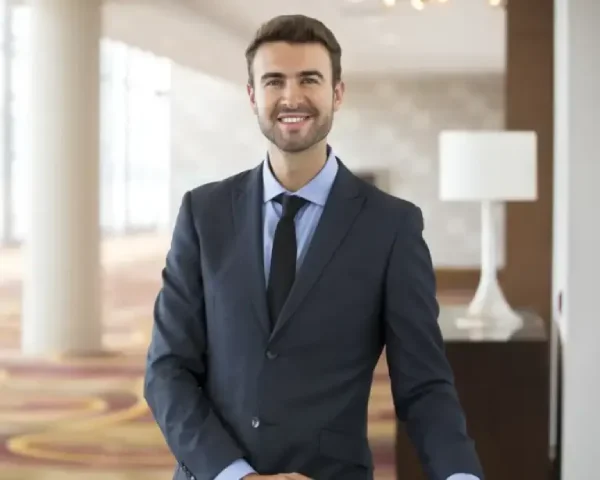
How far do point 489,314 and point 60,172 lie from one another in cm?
491

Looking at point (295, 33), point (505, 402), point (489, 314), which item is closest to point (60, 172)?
point (489, 314)

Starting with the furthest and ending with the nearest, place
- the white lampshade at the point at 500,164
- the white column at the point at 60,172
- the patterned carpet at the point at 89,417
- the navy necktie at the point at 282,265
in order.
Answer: the white column at the point at 60,172, the patterned carpet at the point at 89,417, the white lampshade at the point at 500,164, the navy necktie at the point at 282,265

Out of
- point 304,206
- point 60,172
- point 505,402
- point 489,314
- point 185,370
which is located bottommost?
point 505,402

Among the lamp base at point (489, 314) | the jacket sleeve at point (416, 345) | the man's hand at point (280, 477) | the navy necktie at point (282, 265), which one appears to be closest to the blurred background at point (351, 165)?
the lamp base at point (489, 314)

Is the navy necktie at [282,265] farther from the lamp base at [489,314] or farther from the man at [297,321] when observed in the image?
the lamp base at [489,314]

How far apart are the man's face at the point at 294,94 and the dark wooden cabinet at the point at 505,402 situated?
103 inches

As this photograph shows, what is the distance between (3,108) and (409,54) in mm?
8891

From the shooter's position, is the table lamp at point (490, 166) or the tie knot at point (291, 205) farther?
the table lamp at point (490, 166)

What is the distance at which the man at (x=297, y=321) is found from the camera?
166 cm

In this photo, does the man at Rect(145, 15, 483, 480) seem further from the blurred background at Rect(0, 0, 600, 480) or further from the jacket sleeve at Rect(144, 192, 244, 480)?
the blurred background at Rect(0, 0, 600, 480)

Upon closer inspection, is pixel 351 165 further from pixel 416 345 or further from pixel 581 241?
pixel 416 345

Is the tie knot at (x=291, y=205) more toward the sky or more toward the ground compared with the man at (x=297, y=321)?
more toward the sky

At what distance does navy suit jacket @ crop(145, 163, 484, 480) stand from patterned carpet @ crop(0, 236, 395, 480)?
132 inches

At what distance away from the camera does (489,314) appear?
14.9 ft
